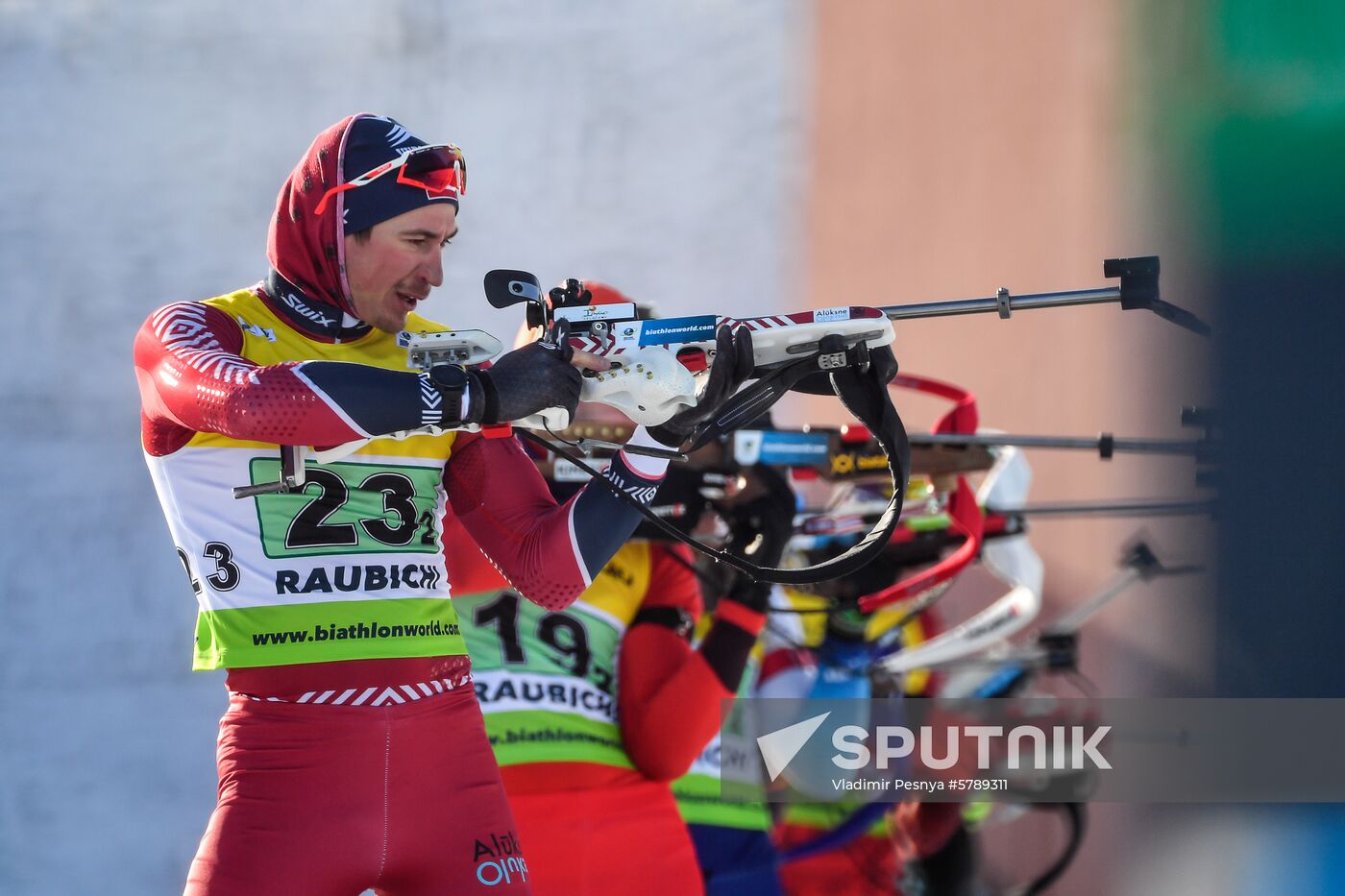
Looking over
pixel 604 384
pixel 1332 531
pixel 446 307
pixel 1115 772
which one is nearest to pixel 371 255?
pixel 604 384

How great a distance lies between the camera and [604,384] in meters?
1.68

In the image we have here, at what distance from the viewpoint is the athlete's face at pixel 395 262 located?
1843 mm

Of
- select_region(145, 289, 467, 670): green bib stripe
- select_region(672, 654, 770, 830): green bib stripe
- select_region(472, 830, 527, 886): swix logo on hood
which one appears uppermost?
select_region(145, 289, 467, 670): green bib stripe

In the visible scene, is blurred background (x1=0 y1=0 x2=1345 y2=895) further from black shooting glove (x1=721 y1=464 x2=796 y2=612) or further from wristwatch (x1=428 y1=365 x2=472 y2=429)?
wristwatch (x1=428 y1=365 x2=472 y2=429)

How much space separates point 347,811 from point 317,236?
0.69 m

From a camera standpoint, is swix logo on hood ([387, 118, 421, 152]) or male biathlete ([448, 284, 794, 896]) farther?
male biathlete ([448, 284, 794, 896])

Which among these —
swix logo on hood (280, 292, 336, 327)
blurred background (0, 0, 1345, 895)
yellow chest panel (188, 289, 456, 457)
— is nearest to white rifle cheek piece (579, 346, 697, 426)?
yellow chest panel (188, 289, 456, 457)

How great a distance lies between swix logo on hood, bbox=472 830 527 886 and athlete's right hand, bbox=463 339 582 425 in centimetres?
49

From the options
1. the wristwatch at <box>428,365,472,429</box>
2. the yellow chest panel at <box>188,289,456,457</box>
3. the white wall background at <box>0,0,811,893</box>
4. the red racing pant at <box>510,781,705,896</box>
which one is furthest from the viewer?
the white wall background at <box>0,0,811,893</box>

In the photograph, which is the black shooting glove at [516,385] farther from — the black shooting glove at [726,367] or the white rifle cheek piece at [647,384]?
the black shooting glove at [726,367]

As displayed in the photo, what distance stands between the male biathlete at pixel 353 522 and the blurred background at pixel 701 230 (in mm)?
1628

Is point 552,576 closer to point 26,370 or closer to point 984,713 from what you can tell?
point 984,713

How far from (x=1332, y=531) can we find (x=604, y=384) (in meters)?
1.50

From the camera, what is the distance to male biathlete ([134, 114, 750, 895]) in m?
1.59
